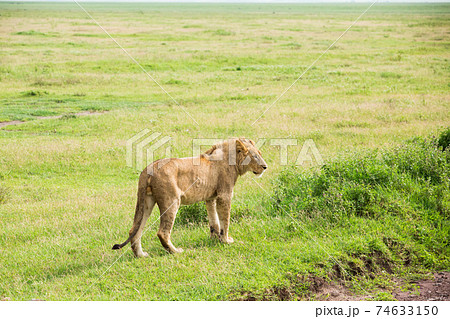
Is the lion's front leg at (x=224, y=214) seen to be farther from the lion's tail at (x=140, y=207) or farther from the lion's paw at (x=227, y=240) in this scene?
the lion's tail at (x=140, y=207)

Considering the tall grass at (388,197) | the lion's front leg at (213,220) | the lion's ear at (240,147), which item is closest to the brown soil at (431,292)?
the tall grass at (388,197)

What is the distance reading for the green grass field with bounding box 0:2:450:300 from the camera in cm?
638

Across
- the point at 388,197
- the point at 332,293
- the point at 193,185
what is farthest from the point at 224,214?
the point at 388,197

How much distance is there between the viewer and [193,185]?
23.1 feet

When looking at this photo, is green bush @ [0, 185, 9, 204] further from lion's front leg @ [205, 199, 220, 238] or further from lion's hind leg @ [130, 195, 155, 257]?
lion's front leg @ [205, 199, 220, 238]

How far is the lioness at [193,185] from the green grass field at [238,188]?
15.8 inches

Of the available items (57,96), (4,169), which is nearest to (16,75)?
(57,96)

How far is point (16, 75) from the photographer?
29.4 metres

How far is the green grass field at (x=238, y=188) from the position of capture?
6383 millimetres

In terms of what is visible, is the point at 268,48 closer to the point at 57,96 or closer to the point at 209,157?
the point at 57,96

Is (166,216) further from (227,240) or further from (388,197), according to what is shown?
(388,197)

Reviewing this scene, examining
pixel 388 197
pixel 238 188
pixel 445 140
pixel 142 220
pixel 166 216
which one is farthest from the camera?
pixel 238 188

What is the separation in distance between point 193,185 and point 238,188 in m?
3.85

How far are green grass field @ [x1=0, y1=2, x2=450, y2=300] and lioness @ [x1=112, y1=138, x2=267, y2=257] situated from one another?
40 centimetres
